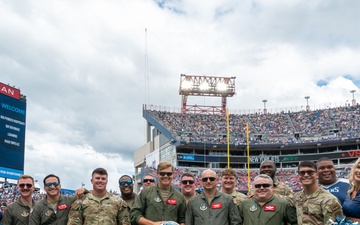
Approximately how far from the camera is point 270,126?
57812mm

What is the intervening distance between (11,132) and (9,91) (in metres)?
2.77

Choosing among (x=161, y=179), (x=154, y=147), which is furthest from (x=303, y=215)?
(x=154, y=147)

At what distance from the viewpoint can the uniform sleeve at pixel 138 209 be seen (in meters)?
6.32

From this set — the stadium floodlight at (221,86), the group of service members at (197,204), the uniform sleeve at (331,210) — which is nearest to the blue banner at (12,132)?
the group of service members at (197,204)

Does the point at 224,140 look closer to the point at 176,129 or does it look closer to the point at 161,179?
the point at 176,129

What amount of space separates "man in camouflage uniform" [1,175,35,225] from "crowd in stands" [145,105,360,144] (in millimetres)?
44424

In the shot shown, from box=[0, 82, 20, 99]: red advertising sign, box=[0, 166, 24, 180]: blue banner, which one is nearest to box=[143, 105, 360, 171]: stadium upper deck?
box=[0, 82, 20, 99]: red advertising sign

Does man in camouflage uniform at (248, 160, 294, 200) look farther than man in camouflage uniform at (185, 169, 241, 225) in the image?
Yes

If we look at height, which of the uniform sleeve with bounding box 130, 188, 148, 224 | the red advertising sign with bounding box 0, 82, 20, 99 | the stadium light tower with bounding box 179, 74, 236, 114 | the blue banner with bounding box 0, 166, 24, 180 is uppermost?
the stadium light tower with bounding box 179, 74, 236, 114

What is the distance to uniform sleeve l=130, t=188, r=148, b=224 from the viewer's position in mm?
6320

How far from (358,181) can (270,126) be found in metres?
53.5

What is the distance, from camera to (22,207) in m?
7.26

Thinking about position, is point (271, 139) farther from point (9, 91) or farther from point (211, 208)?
point (211, 208)

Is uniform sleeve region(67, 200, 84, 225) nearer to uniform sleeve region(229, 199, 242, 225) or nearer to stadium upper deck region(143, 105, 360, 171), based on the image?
uniform sleeve region(229, 199, 242, 225)
